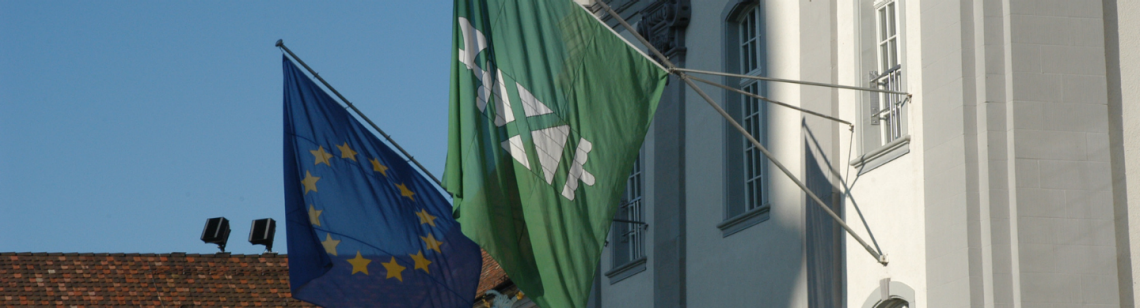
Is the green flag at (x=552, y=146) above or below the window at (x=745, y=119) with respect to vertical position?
below

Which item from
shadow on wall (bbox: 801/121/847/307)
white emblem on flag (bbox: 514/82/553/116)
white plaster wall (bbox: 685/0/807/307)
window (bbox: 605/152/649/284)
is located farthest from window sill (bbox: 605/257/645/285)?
white emblem on flag (bbox: 514/82/553/116)

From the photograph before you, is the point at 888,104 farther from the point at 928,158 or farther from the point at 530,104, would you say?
the point at 530,104

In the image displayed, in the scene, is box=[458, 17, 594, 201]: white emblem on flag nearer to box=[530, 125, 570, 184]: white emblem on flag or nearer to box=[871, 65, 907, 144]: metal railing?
box=[530, 125, 570, 184]: white emblem on flag

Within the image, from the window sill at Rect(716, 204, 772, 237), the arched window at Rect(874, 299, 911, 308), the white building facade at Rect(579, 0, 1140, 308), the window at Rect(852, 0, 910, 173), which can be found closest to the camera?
the white building facade at Rect(579, 0, 1140, 308)

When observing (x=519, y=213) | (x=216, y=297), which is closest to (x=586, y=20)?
(x=519, y=213)

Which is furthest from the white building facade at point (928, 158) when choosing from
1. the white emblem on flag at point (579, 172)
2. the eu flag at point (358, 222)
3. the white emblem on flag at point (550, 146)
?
the eu flag at point (358, 222)

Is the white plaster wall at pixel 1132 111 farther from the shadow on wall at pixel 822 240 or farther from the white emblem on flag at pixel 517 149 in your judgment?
the white emblem on flag at pixel 517 149

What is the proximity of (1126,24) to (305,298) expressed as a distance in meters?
9.83

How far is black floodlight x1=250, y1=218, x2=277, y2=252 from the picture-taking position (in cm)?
5172

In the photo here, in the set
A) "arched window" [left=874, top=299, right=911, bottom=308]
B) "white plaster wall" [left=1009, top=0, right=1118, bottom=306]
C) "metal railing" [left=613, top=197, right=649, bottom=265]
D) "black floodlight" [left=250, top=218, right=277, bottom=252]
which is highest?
"black floodlight" [left=250, top=218, right=277, bottom=252]

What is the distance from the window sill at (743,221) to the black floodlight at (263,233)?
108ft

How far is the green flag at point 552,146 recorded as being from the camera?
53.7 feet

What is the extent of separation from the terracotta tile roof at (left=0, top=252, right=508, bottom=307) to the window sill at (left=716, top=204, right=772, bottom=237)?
2687 cm

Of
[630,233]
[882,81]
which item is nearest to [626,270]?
[630,233]
